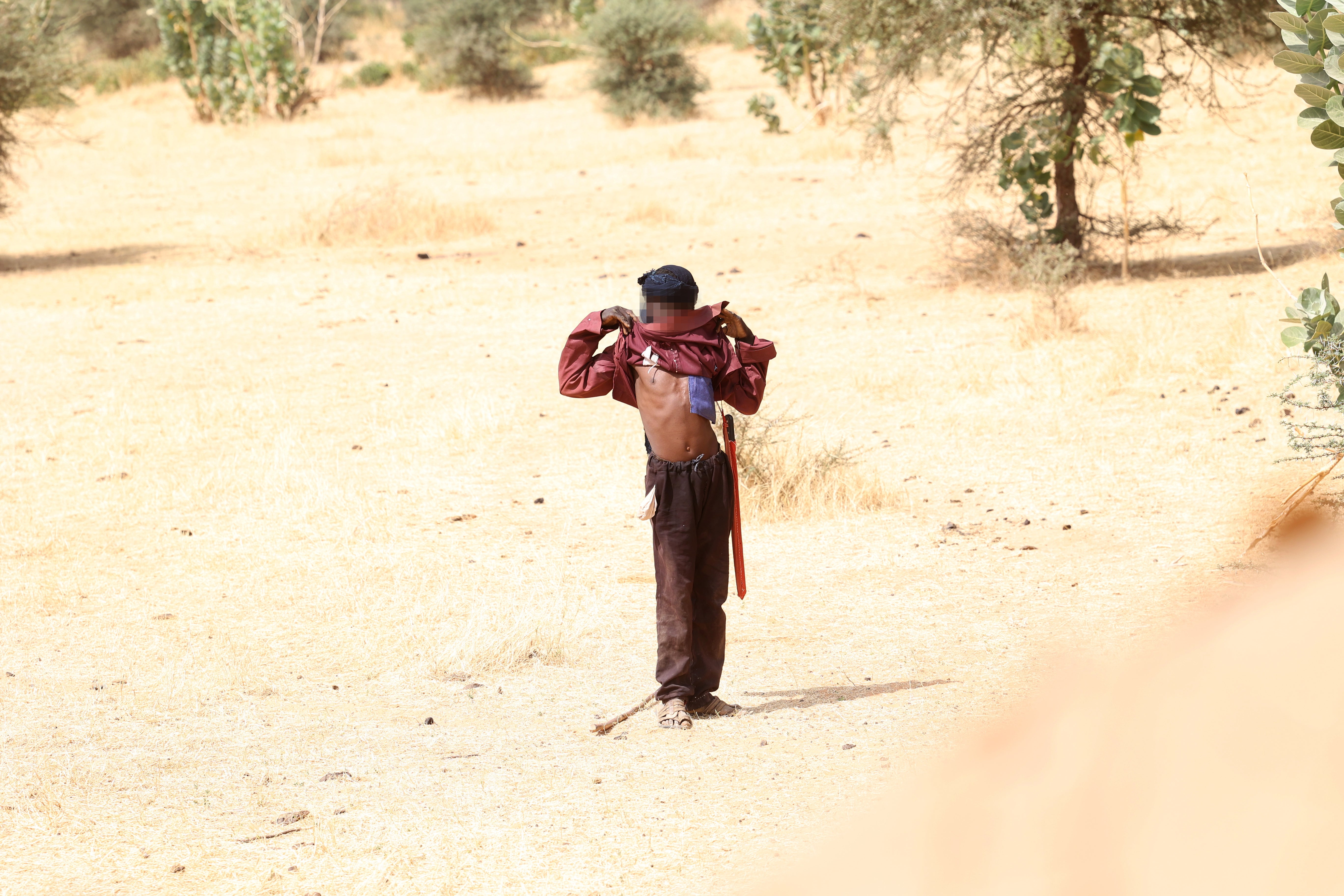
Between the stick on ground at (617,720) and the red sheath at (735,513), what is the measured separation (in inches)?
17.8

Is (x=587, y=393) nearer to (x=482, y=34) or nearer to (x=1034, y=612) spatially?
(x=1034, y=612)

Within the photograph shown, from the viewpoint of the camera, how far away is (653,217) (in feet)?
54.0

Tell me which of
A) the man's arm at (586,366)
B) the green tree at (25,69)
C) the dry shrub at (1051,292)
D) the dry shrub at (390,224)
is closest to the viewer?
the man's arm at (586,366)

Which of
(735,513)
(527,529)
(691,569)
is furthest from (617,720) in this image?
(527,529)

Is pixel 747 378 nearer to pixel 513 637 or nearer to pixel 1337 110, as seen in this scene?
pixel 513 637

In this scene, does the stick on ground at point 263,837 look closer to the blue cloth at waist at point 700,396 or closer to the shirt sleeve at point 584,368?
the shirt sleeve at point 584,368

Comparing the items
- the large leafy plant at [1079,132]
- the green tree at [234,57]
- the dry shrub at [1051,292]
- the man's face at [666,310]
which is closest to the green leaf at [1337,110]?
the man's face at [666,310]

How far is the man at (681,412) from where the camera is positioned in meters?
4.37

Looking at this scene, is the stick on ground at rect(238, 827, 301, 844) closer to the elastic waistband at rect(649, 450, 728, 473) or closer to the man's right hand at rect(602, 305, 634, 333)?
the elastic waistband at rect(649, 450, 728, 473)

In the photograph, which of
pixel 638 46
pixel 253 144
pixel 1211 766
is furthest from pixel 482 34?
pixel 1211 766

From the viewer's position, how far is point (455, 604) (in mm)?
6070

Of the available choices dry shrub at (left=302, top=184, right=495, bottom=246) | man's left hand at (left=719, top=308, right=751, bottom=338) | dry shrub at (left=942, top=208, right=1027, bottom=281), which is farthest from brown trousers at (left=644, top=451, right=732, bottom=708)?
dry shrub at (left=302, top=184, right=495, bottom=246)

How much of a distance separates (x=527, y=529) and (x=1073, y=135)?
7.04 m

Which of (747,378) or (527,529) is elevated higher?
(747,378)
